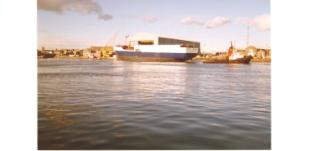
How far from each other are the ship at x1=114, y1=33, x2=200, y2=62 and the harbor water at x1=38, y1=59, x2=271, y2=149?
0.12 m

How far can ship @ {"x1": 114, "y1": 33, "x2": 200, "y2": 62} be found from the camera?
9.87 feet

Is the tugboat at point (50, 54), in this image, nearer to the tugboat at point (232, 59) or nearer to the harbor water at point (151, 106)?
the harbor water at point (151, 106)

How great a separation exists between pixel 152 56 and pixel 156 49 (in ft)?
0.42

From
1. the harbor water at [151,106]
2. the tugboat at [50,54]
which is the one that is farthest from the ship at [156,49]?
the tugboat at [50,54]

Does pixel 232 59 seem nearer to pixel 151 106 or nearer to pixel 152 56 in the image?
pixel 152 56

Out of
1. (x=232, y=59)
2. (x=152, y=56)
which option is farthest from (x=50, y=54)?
(x=232, y=59)

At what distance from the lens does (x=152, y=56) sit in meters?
3.25

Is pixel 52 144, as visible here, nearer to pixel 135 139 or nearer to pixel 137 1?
pixel 135 139

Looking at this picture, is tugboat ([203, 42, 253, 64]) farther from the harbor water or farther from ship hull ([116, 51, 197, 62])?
ship hull ([116, 51, 197, 62])

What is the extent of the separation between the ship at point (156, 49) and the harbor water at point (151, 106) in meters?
0.12

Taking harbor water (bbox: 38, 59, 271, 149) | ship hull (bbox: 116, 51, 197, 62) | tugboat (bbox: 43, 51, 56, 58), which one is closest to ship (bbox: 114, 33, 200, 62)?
ship hull (bbox: 116, 51, 197, 62)

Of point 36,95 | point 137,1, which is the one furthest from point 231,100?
point 36,95
